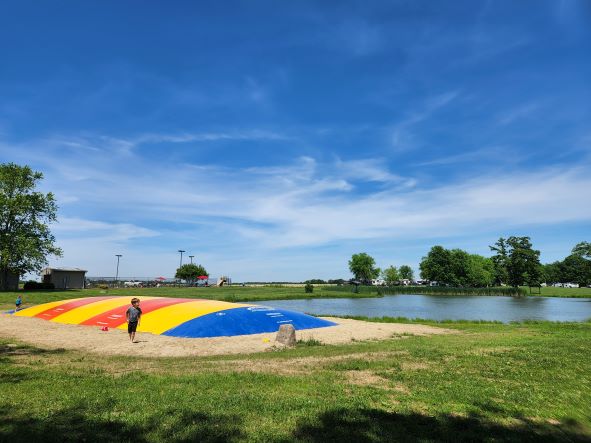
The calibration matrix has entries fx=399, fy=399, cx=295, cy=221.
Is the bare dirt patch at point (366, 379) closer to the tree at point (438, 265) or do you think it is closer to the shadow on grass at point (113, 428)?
the shadow on grass at point (113, 428)

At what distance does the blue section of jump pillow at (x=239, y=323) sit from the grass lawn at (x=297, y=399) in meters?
8.06

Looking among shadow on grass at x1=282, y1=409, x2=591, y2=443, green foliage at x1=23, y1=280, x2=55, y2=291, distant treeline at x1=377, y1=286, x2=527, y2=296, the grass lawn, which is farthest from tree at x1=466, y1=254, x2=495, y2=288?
shadow on grass at x1=282, y1=409, x2=591, y2=443

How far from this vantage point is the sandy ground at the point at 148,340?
16.5 metres

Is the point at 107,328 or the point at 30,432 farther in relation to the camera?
the point at 107,328

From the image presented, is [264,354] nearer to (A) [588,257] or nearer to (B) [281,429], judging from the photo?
(B) [281,429]

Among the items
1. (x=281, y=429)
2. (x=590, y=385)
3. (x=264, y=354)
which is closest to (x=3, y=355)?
(x=264, y=354)

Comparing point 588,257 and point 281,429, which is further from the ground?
point 588,257

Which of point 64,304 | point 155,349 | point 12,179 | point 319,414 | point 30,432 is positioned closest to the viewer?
point 30,432

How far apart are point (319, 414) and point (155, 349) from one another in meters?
11.7

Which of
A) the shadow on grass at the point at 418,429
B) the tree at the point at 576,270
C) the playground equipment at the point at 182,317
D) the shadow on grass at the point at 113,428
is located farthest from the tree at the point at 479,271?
the shadow on grass at the point at 113,428

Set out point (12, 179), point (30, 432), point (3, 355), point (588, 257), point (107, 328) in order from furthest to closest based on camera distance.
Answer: point (588, 257) < point (12, 179) < point (107, 328) < point (3, 355) < point (30, 432)

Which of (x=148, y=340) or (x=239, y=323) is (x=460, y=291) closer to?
(x=239, y=323)

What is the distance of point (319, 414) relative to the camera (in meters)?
7.06

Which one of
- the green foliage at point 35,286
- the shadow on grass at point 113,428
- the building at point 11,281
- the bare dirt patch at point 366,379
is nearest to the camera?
the shadow on grass at point 113,428
